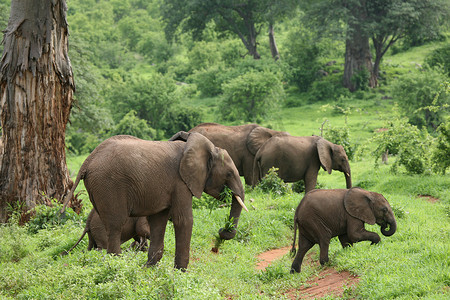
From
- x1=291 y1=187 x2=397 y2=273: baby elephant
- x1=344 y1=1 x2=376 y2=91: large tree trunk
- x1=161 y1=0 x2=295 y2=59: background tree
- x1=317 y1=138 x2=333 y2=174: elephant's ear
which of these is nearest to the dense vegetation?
x1=291 y1=187 x2=397 y2=273: baby elephant

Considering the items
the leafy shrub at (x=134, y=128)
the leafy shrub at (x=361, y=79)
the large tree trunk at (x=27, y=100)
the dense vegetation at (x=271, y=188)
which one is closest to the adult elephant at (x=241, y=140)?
the dense vegetation at (x=271, y=188)

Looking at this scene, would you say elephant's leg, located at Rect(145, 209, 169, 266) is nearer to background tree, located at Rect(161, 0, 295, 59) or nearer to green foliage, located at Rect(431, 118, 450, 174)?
green foliage, located at Rect(431, 118, 450, 174)

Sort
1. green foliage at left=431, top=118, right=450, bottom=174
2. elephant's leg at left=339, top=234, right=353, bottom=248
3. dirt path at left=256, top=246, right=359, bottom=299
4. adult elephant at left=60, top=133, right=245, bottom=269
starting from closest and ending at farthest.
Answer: adult elephant at left=60, top=133, right=245, bottom=269 < dirt path at left=256, top=246, right=359, bottom=299 < elephant's leg at left=339, top=234, right=353, bottom=248 < green foliage at left=431, top=118, right=450, bottom=174

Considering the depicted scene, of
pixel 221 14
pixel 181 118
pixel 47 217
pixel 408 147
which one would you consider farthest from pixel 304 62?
pixel 47 217

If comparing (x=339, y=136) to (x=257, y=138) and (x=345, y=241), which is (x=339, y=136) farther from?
(x=345, y=241)

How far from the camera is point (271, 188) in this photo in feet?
44.9

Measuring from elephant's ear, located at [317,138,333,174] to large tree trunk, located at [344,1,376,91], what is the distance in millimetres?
24061

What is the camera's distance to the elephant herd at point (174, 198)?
24.4ft

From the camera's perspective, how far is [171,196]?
307 inches

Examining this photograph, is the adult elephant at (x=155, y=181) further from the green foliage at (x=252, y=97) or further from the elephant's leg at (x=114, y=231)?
the green foliage at (x=252, y=97)

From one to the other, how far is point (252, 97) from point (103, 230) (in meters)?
23.7

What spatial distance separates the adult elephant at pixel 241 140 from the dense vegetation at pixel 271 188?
1068 mm

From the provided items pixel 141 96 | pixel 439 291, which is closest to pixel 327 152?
pixel 439 291

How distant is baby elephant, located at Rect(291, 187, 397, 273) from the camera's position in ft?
28.4
